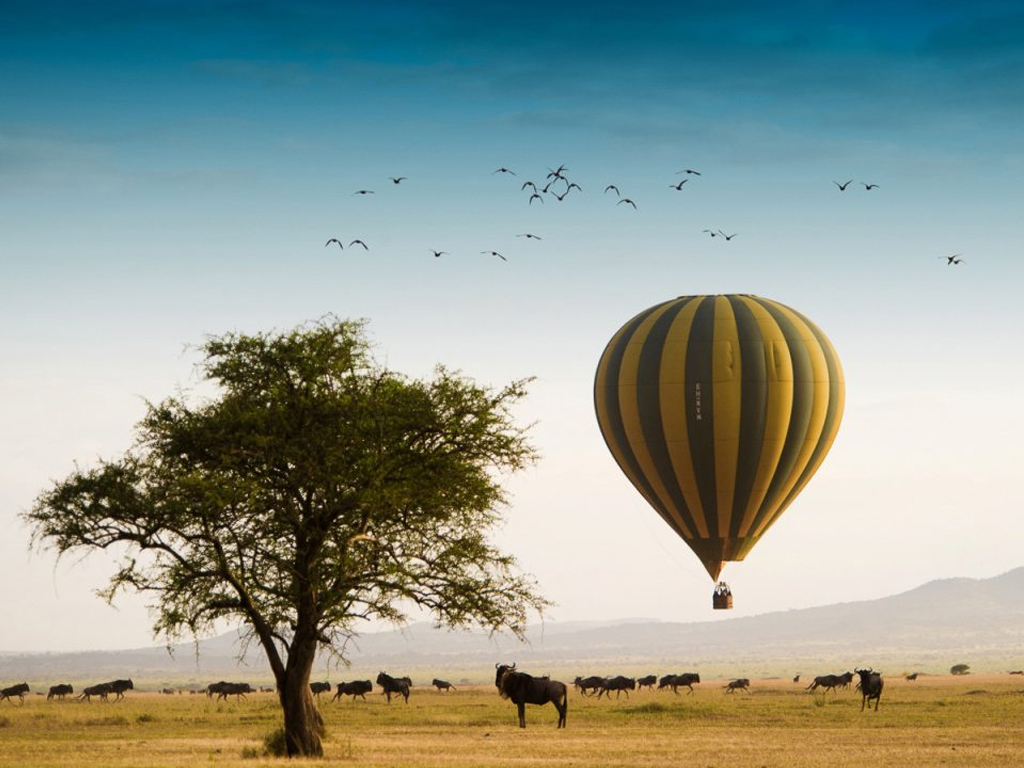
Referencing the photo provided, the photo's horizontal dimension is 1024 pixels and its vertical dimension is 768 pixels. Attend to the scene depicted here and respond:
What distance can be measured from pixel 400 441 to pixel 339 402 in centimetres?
205

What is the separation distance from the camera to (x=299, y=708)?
42281mm

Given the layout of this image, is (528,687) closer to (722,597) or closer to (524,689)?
(524,689)

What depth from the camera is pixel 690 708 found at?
70.8m

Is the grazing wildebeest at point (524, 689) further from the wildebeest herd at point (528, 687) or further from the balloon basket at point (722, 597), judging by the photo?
the balloon basket at point (722, 597)

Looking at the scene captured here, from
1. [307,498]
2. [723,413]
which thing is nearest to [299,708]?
[307,498]

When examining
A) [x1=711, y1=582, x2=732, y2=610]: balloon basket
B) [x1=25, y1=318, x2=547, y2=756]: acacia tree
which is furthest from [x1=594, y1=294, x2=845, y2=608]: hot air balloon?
[x1=25, y1=318, x2=547, y2=756]: acacia tree

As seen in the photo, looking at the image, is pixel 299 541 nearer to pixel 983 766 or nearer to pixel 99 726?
pixel 983 766

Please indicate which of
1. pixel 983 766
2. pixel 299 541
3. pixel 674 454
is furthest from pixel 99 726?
pixel 983 766

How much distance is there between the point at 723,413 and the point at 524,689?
69.2 feet

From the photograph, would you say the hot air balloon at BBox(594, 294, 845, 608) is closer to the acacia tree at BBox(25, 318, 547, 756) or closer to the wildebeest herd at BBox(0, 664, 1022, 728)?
the wildebeest herd at BBox(0, 664, 1022, 728)

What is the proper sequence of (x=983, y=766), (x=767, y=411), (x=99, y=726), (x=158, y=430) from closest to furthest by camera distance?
(x=983, y=766), (x=158, y=430), (x=99, y=726), (x=767, y=411)

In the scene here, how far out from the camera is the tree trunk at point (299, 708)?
41.9 m

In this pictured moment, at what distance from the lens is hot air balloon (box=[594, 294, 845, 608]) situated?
70.6 meters

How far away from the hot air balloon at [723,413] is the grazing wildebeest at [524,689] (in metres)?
18.6
